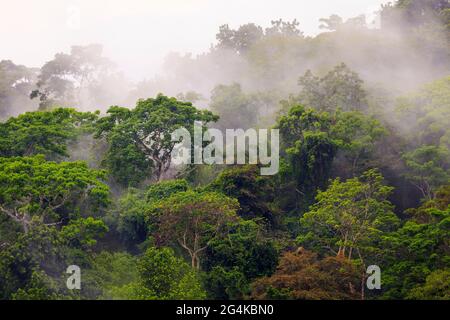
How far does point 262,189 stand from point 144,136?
5.98 meters

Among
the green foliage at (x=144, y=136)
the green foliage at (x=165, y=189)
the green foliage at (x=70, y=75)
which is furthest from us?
the green foliage at (x=70, y=75)

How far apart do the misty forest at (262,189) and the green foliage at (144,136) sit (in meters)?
0.07

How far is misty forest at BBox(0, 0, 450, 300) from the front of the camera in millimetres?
27188

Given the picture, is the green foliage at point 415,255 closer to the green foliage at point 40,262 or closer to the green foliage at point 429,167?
the green foliage at point 429,167

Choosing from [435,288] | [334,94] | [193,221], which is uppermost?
[334,94]

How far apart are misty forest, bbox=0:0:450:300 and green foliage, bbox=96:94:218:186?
7 centimetres

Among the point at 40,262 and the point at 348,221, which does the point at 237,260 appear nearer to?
the point at 348,221

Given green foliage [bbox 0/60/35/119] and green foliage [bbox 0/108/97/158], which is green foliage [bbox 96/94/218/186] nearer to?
green foliage [bbox 0/108/97/158]

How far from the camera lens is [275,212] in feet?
111

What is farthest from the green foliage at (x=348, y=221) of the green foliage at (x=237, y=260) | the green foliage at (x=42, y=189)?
the green foliage at (x=42, y=189)

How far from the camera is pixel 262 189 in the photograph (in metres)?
33.8

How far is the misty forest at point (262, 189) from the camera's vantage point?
2719 centimetres

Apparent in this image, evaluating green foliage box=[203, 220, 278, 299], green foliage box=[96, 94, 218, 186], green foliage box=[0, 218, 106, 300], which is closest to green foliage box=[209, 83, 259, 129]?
green foliage box=[96, 94, 218, 186]

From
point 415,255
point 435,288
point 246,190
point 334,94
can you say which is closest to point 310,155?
point 246,190
